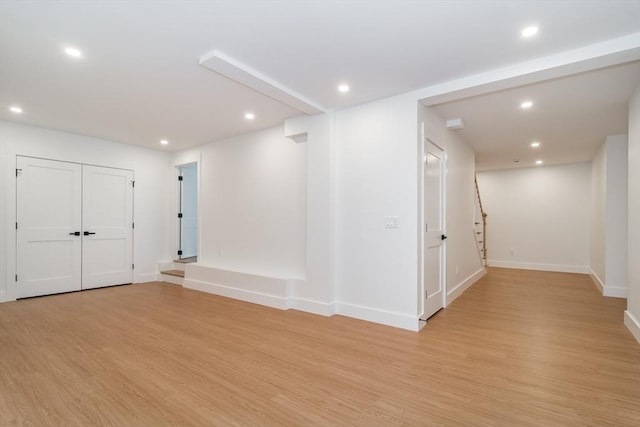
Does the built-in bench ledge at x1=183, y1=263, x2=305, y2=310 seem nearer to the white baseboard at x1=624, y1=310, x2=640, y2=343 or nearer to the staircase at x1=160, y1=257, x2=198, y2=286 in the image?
the staircase at x1=160, y1=257, x2=198, y2=286

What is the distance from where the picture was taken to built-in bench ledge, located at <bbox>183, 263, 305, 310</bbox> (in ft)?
14.1

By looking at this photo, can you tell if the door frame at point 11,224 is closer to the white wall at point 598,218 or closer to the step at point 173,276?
the step at point 173,276

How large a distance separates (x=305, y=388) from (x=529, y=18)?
3.07 meters

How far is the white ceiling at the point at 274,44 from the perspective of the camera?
212 cm

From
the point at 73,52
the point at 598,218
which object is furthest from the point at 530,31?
the point at 598,218

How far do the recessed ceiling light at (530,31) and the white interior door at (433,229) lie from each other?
A: 145 cm

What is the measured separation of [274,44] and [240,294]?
356 centimetres

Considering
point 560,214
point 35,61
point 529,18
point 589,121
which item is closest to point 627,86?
point 589,121

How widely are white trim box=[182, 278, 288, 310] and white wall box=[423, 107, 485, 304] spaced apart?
2.41m

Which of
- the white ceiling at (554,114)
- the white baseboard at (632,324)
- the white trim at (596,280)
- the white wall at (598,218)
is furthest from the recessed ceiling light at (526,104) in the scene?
the white trim at (596,280)

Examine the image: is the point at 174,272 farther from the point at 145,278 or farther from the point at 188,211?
the point at 188,211

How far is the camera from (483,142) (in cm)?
543

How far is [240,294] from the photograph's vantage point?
15.7 feet

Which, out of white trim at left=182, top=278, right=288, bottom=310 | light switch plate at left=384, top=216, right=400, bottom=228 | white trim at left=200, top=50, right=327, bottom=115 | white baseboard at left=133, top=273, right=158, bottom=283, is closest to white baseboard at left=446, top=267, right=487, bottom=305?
light switch plate at left=384, top=216, right=400, bottom=228
